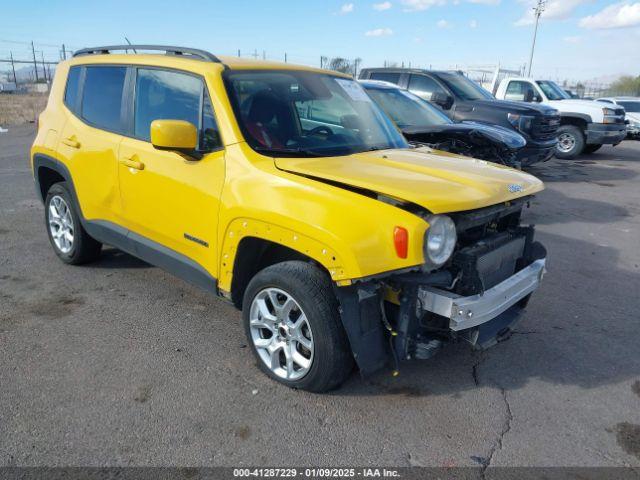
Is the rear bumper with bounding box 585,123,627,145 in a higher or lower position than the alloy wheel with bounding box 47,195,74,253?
higher

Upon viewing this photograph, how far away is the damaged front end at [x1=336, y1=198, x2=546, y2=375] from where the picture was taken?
285 centimetres

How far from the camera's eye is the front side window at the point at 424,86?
435 inches

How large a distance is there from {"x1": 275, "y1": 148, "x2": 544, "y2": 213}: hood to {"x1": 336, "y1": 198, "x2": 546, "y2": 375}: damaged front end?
0.41ft

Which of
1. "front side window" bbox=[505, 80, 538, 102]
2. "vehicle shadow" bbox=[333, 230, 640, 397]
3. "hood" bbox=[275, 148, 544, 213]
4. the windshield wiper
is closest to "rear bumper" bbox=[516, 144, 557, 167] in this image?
"front side window" bbox=[505, 80, 538, 102]

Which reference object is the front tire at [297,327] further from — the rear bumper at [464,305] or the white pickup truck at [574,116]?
the white pickup truck at [574,116]

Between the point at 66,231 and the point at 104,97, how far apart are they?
149 cm

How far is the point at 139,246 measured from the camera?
4191mm

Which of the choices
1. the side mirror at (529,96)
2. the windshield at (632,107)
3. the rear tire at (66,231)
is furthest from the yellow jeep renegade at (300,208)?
the windshield at (632,107)

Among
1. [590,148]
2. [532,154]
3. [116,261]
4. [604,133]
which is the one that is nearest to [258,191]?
[116,261]

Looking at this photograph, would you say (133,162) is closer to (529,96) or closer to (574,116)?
(529,96)

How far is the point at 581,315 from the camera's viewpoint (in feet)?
14.9

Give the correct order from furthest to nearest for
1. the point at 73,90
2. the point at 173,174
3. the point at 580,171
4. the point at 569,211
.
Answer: the point at 580,171 < the point at 569,211 < the point at 73,90 < the point at 173,174

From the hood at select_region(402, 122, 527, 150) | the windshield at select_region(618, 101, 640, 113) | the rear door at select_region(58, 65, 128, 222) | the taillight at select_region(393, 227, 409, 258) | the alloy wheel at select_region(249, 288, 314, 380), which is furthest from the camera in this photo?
the windshield at select_region(618, 101, 640, 113)

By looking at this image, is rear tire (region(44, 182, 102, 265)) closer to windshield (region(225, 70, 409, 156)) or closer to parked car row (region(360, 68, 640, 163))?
windshield (region(225, 70, 409, 156))
